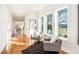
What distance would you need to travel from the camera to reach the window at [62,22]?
190 centimetres

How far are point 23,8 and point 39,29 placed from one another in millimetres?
416

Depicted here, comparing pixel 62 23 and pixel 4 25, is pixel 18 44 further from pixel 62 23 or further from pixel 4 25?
pixel 62 23

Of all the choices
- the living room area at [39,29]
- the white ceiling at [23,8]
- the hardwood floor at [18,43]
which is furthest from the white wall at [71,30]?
the hardwood floor at [18,43]

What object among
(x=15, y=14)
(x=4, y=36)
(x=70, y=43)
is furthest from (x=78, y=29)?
(x=4, y=36)

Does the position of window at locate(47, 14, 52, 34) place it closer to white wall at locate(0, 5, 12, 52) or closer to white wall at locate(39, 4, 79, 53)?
white wall at locate(39, 4, 79, 53)

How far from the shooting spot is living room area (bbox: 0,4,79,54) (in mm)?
1819

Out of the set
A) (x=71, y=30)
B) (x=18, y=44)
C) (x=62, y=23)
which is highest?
(x=62, y=23)

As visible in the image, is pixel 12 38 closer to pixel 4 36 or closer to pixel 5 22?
pixel 4 36

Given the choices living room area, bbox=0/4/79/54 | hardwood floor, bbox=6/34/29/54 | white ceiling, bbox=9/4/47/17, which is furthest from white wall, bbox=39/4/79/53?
hardwood floor, bbox=6/34/29/54

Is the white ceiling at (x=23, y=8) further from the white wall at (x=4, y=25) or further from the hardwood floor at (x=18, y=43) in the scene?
the hardwood floor at (x=18, y=43)

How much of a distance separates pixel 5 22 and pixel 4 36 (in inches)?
8.5

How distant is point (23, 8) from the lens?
1.87m

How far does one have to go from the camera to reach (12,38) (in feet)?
6.44

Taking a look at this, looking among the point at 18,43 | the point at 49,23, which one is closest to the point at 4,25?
the point at 18,43
